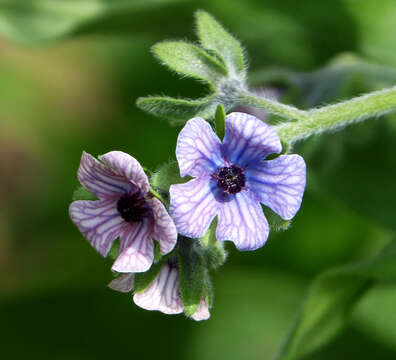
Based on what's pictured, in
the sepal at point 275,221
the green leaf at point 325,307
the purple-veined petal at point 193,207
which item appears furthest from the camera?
the green leaf at point 325,307

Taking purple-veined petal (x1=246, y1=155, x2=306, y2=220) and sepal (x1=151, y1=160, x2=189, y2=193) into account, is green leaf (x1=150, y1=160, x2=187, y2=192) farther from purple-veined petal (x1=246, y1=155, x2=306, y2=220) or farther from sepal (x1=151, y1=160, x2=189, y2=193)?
purple-veined petal (x1=246, y1=155, x2=306, y2=220)

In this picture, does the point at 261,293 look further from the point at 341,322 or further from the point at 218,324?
the point at 341,322

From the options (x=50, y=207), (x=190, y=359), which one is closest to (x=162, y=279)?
(x=190, y=359)

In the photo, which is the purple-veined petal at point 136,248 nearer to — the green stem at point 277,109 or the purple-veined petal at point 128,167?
the purple-veined petal at point 128,167

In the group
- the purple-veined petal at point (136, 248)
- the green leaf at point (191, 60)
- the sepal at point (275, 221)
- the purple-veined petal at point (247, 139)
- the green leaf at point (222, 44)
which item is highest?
the green leaf at point (222, 44)

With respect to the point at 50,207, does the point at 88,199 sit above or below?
above

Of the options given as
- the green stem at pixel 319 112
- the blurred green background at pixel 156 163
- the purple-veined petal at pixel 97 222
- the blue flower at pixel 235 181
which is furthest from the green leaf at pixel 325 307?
the purple-veined petal at pixel 97 222
